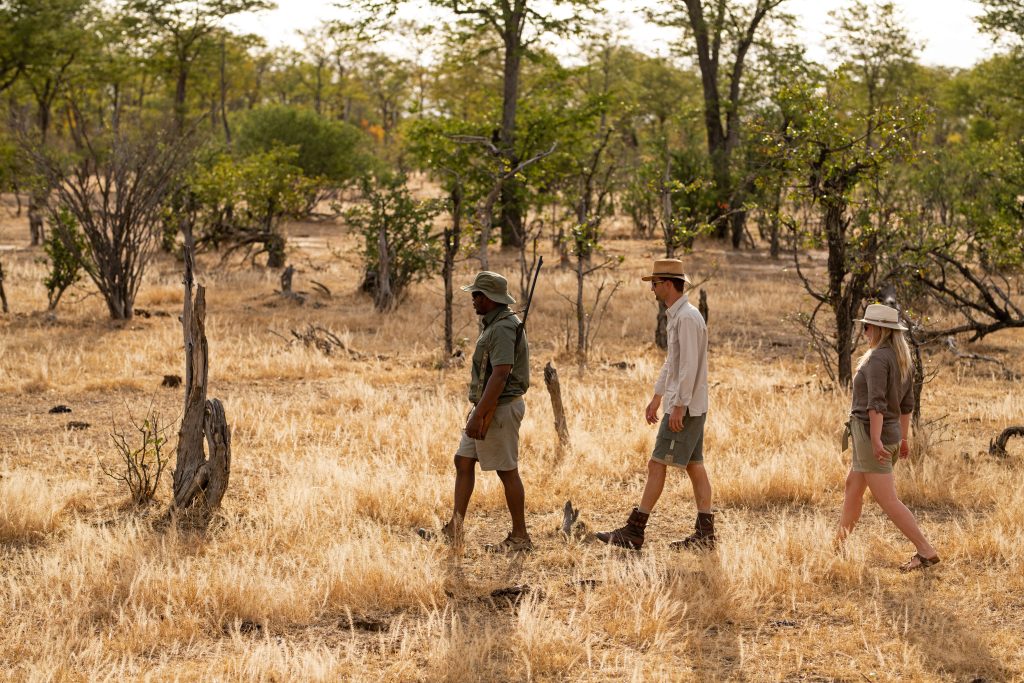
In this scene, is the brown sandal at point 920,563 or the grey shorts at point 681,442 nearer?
the brown sandal at point 920,563

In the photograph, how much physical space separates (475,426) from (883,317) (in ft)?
7.33

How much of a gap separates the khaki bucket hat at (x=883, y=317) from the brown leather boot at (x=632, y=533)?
166 cm

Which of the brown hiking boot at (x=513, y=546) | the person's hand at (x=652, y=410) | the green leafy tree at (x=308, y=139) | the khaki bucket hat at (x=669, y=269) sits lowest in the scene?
the brown hiking boot at (x=513, y=546)

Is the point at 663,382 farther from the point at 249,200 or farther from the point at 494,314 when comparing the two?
the point at 249,200

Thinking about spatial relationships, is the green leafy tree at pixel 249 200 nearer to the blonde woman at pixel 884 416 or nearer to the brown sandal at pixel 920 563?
the blonde woman at pixel 884 416

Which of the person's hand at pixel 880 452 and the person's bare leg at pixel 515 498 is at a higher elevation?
the person's hand at pixel 880 452

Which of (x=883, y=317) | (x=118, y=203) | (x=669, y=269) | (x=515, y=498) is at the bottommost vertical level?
(x=515, y=498)

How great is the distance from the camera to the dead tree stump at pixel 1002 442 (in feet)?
25.2

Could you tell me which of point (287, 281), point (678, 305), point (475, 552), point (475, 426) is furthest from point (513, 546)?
point (287, 281)

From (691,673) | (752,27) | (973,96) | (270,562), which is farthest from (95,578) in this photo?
(973,96)

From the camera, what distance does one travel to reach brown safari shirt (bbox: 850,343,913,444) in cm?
541

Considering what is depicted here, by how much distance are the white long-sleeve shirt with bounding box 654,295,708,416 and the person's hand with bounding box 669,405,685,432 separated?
0.03 meters

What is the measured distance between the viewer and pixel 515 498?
579cm

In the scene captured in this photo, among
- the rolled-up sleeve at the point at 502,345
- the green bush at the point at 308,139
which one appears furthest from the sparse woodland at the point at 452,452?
the green bush at the point at 308,139
